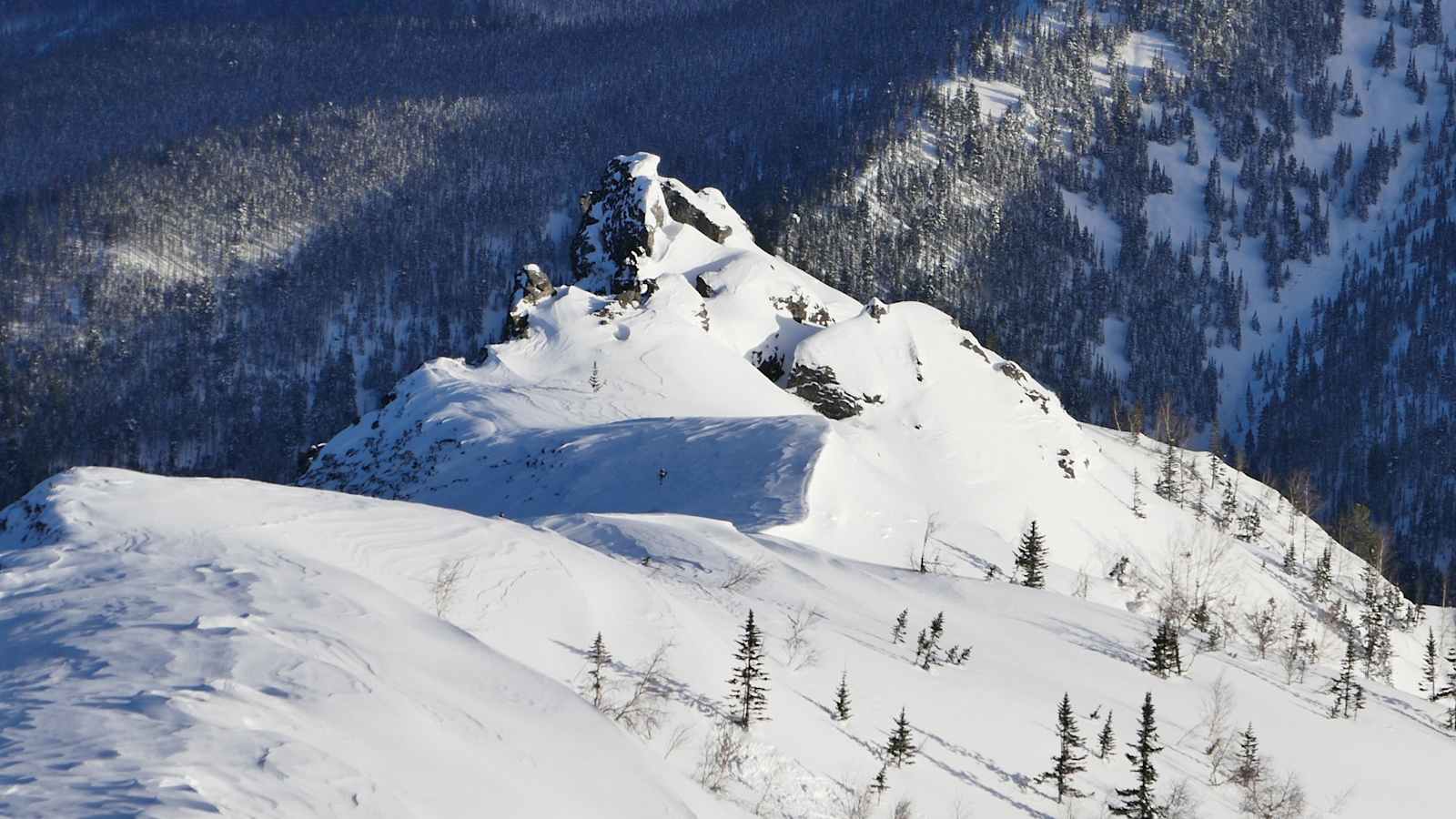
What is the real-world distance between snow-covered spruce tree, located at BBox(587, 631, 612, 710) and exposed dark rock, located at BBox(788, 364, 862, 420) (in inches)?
2456

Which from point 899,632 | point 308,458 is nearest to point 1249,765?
point 899,632

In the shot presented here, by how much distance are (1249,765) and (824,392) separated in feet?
198

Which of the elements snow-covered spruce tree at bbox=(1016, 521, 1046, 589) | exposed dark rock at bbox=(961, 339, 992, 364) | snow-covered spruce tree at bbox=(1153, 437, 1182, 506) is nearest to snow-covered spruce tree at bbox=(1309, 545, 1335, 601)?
snow-covered spruce tree at bbox=(1153, 437, 1182, 506)

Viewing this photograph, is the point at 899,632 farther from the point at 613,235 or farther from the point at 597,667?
the point at 613,235

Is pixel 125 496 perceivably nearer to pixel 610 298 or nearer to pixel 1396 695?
pixel 1396 695

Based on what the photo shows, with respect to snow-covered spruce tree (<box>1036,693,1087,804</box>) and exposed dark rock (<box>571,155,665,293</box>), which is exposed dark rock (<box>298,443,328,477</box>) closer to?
exposed dark rock (<box>571,155,665,293</box>)

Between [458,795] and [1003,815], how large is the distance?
37.0 feet

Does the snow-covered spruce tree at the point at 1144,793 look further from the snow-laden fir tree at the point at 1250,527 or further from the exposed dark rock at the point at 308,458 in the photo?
the snow-laden fir tree at the point at 1250,527

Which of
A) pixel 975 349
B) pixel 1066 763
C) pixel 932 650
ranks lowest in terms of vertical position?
pixel 975 349

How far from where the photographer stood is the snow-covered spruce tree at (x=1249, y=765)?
24328 millimetres

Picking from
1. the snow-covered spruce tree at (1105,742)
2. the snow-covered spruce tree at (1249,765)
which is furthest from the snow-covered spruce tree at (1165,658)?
the snow-covered spruce tree at (1105,742)

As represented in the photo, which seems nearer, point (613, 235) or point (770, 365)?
point (770, 365)

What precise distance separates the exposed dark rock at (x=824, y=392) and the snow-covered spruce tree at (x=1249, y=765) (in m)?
57.8

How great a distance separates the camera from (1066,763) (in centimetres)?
2261
